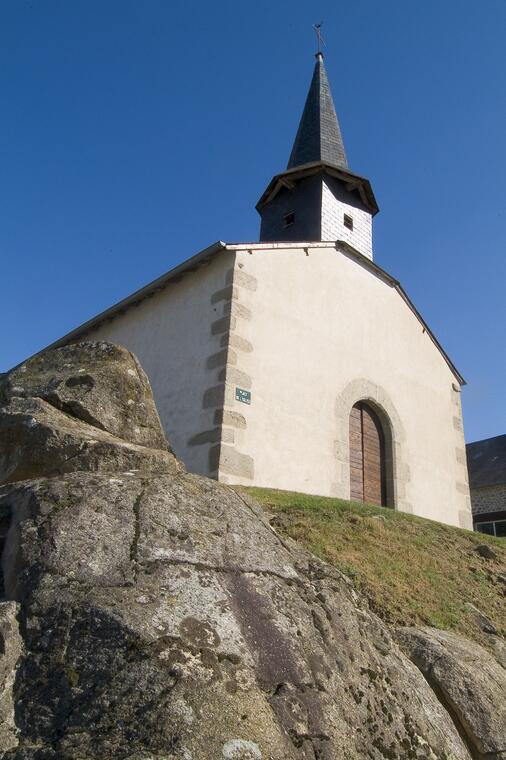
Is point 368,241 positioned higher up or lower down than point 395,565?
higher up

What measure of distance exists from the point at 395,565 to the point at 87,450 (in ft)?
→ 11.3

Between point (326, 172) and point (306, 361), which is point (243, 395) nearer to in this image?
point (306, 361)

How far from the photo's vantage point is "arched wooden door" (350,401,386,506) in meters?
10.9

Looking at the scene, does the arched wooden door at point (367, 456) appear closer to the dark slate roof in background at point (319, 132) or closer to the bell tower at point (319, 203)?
the bell tower at point (319, 203)

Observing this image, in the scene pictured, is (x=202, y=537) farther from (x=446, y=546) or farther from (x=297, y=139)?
(x=297, y=139)

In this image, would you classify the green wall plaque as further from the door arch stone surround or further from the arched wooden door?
the arched wooden door

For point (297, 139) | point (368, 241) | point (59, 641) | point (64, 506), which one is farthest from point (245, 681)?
point (297, 139)

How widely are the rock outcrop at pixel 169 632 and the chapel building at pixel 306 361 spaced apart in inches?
216

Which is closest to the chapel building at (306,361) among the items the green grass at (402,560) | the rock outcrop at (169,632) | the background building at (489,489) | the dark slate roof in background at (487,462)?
the green grass at (402,560)

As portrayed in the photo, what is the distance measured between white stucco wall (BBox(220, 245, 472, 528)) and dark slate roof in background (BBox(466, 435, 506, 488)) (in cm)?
1250

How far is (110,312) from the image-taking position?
1217 centimetres

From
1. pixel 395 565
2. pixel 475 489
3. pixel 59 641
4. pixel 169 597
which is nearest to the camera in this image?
pixel 59 641

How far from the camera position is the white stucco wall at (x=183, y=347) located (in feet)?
30.4

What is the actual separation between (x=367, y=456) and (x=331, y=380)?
1.65m
